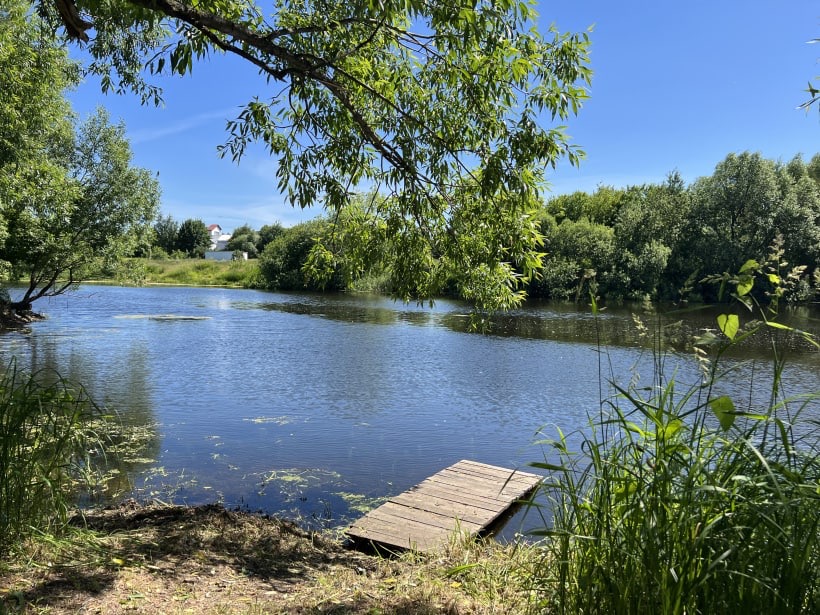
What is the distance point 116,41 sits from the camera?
6.93 metres

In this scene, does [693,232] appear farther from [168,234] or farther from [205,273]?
[168,234]

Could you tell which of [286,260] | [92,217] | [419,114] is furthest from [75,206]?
[286,260]

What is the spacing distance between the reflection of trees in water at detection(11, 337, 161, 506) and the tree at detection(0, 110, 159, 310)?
317cm

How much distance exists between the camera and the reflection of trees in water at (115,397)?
275 inches

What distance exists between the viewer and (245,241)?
90875mm

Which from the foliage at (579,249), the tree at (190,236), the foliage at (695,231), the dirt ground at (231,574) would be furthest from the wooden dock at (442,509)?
the tree at (190,236)

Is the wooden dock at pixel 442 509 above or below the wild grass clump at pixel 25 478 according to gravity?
below

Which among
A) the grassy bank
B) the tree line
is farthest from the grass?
the tree line

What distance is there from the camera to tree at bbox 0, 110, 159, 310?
19203 mm

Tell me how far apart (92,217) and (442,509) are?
18.9 metres

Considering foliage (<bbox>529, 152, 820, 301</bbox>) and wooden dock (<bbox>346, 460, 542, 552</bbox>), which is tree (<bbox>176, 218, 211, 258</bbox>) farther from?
wooden dock (<bbox>346, 460, 542, 552</bbox>)

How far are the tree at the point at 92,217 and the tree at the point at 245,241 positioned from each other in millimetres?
62275

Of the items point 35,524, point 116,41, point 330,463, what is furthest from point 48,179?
point 35,524

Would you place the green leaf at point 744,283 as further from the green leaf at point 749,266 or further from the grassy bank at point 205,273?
the grassy bank at point 205,273
